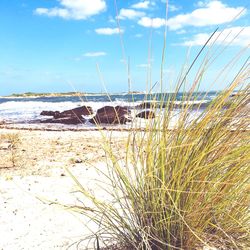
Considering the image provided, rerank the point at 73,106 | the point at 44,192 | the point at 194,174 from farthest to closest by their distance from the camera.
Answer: the point at 73,106
the point at 44,192
the point at 194,174

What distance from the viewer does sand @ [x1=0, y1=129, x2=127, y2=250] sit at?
2756 mm

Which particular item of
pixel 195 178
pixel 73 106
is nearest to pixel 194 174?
pixel 195 178

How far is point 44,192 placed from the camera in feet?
13.3

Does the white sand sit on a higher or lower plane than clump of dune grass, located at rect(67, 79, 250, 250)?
lower

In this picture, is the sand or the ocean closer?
the ocean

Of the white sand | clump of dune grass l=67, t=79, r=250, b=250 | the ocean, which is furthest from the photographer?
the white sand

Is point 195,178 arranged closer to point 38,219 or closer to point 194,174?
point 194,174

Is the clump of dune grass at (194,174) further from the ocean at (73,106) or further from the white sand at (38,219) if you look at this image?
the white sand at (38,219)

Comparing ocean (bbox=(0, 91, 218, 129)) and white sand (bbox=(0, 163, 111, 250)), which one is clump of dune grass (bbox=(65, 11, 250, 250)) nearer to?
ocean (bbox=(0, 91, 218, 129))

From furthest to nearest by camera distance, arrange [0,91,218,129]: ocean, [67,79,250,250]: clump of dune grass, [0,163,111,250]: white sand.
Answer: [0,163,111,250]: white sand
[0,91,218,129]: ocean
[67,79,250,250]: clump of dune grass

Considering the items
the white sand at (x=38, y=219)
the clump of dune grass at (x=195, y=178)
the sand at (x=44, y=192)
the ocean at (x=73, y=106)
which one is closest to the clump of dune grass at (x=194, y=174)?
the clump of dune grass at (x=195, y=178)

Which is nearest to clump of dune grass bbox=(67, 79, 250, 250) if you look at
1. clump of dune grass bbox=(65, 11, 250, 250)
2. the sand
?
clump of dune grass bbox=(65, 11, 250, 250)

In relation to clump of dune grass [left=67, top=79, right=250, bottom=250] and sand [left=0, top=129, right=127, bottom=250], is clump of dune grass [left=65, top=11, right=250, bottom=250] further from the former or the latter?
sand [left=0, top=129, right=127, bottom=250]

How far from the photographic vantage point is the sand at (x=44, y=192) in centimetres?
276
